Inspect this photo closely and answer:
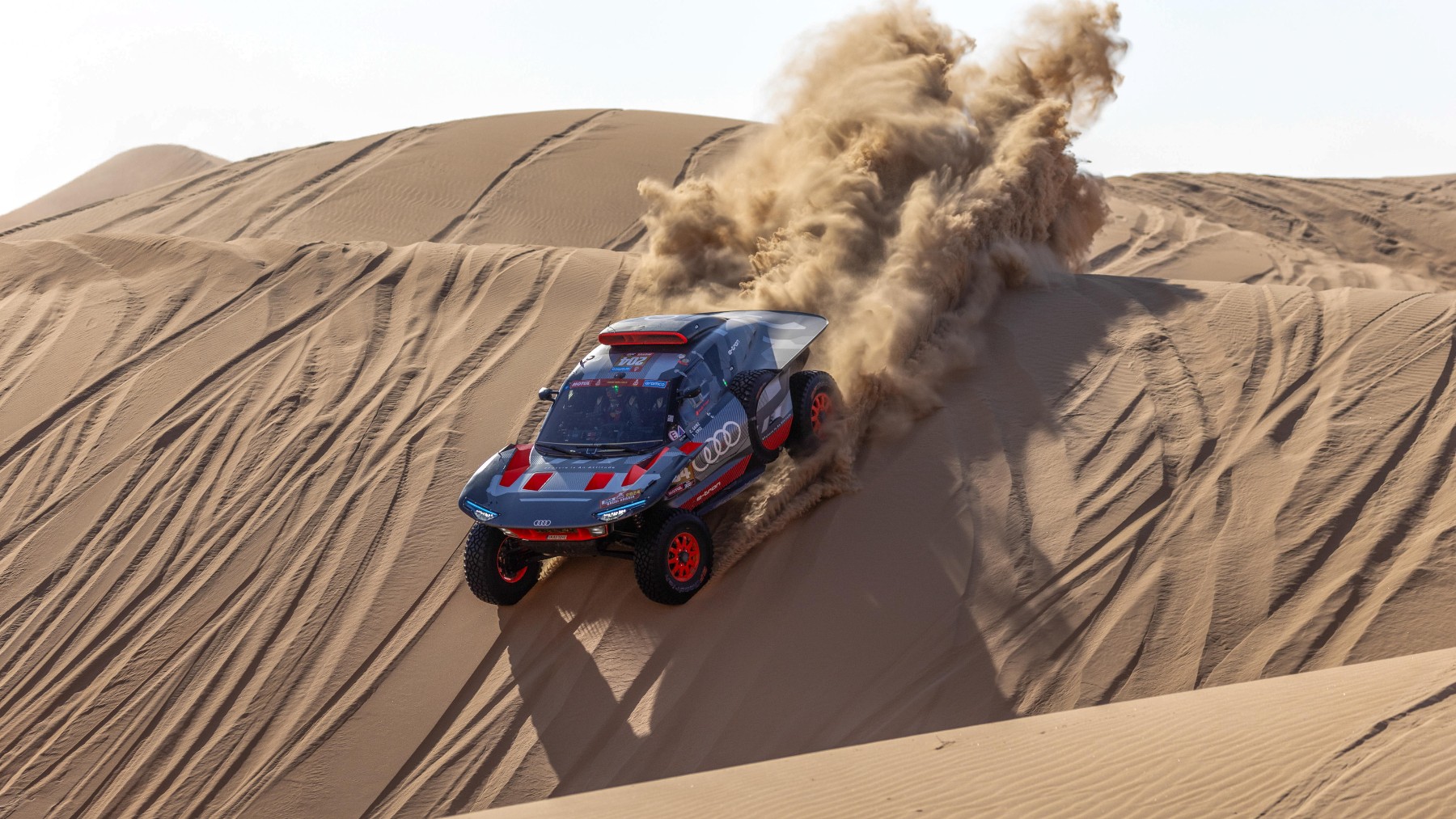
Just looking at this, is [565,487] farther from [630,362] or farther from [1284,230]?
[1284,230]

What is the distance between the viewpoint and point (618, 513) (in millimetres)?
7211

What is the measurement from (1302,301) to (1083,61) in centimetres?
496

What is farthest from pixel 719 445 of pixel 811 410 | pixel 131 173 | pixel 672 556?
pixel 131 173

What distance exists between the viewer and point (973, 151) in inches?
503

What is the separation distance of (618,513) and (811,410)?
2.34 metres

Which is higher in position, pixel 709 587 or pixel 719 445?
pixel 719 445

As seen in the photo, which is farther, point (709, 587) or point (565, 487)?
point (709, 587)

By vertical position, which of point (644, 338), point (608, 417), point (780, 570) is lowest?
point (780, 570)

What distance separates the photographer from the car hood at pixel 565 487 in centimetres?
730

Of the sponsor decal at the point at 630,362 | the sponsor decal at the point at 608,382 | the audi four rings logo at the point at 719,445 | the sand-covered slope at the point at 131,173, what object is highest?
the sponsor decal at the point at 630,362

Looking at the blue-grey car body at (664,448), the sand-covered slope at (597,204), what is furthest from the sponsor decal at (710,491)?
the sand-covered slope at (597,204)

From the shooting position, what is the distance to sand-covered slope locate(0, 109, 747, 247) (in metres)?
21.1

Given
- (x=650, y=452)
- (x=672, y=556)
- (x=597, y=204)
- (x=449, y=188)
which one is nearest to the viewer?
(x=672, y=556)

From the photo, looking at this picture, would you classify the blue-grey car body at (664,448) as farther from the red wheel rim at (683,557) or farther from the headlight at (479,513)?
the red wheel rim at (683,557)
